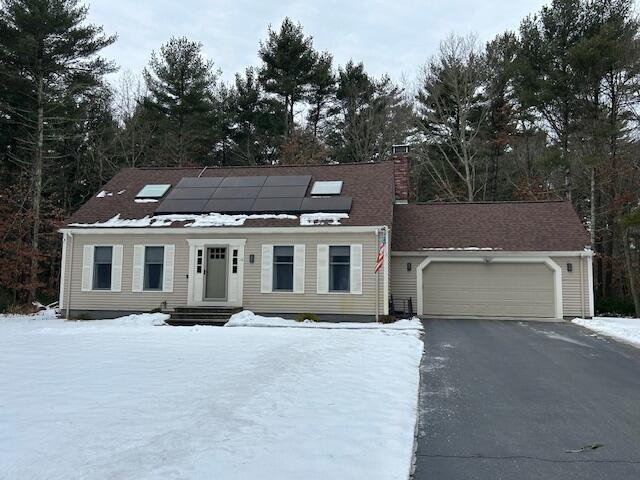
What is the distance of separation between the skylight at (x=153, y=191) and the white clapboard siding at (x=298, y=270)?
5.62 meters

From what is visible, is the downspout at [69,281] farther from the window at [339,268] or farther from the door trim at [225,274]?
the window at [339,268]

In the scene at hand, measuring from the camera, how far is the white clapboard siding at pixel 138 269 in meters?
15.3

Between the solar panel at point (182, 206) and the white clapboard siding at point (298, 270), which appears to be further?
the solar panel at point (182, 206)

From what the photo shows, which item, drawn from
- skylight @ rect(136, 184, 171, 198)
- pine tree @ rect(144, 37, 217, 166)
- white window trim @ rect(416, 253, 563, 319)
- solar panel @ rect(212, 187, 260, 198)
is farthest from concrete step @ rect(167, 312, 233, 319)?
pine tree @ rect(144, 37, 217, 166)

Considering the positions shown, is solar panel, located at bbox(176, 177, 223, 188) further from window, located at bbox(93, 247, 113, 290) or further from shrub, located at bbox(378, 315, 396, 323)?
shrub, located at bbox(378, 315, 396, 323)

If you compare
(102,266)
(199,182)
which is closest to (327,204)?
(199,182)

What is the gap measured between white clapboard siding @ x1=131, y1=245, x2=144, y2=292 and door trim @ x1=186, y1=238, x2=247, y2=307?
1543 millimetres

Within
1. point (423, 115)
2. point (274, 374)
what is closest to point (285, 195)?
point (274, 374)

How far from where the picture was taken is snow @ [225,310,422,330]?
12914 mm

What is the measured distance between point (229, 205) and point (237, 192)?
35.0 inches

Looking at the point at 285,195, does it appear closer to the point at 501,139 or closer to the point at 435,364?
the point at 435,364

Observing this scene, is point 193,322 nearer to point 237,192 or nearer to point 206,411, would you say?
point 237,192

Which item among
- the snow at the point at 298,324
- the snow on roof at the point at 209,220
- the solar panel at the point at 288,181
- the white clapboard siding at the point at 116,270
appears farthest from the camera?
the solar panel at the point at 288,181

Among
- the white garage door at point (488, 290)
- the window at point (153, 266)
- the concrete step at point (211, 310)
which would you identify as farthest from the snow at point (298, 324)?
the window at point (153, 266)
